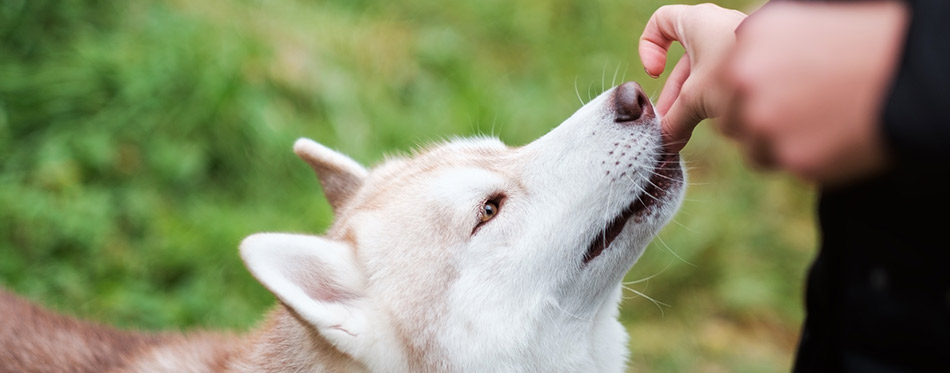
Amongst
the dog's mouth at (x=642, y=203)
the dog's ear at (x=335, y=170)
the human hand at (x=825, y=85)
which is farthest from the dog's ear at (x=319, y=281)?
the human hand at (x=825, y=85)

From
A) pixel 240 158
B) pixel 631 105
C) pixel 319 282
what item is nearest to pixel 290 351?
pixel 319 282

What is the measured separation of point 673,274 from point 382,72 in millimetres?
2242

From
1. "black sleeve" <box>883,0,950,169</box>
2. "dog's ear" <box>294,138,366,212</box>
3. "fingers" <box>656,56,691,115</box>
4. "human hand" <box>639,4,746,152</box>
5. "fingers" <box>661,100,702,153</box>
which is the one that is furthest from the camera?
"dog's ear" <box>294,138,366,212</box>

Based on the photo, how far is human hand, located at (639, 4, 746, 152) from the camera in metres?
1.78

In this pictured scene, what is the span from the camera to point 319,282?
2496mm

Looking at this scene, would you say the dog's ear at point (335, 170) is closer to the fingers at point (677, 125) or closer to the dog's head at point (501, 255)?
the dog's head at point (501, 255)

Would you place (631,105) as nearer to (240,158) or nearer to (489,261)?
(489,261)

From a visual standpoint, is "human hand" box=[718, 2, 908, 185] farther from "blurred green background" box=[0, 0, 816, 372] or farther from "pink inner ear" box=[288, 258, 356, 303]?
"blurred green background" box=[0, 0, 816, 372]

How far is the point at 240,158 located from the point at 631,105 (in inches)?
114

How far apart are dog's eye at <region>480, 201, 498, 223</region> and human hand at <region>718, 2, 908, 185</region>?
1.31m

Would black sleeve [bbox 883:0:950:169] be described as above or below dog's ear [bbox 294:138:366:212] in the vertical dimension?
above

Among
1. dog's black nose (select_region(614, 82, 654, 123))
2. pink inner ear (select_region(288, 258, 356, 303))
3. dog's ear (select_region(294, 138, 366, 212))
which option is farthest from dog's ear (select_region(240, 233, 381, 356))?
dog's black nose (select_region(614, 82, 654, 123))

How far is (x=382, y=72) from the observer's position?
18.3 ft

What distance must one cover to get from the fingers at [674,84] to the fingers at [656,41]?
5 centimetres
